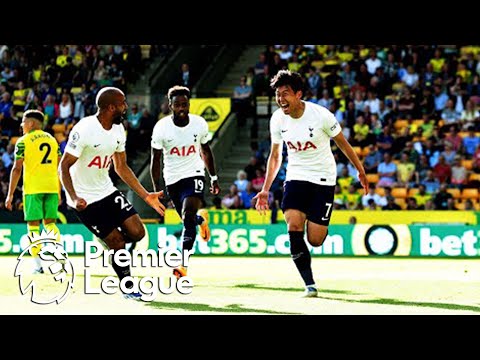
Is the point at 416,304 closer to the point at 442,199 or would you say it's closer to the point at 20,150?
the point at 20,150

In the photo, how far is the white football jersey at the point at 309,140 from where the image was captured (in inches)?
447

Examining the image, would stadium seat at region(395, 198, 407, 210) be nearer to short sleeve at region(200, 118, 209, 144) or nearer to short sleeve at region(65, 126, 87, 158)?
short sleeve at region(200, 118, 209, 144)

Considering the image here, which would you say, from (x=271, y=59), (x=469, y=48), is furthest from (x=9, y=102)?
(x=469, y=48)

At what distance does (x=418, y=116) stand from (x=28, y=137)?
537 inches

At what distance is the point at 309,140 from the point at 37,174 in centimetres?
A: 502

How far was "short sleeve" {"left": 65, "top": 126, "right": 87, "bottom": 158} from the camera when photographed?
10.7m

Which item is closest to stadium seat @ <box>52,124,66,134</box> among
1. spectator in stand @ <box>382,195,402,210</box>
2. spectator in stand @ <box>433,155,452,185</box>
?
spectator in stand @ <box>382,195,402,210</box>

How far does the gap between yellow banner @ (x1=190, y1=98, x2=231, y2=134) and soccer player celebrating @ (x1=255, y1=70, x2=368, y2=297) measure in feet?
49.2

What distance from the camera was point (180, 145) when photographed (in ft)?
42.5

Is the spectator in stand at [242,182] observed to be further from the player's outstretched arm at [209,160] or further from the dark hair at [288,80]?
the dark hair at [288,80]

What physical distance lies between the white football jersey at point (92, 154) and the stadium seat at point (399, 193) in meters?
13.5

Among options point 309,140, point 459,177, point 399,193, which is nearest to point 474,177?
point 459,177

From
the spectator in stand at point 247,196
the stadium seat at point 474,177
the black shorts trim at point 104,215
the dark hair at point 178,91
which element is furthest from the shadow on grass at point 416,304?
the stadium seat at point 474,177

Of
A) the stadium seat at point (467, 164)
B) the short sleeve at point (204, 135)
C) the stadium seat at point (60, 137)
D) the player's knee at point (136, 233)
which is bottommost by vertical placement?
the player's knee at point (136, 233)
